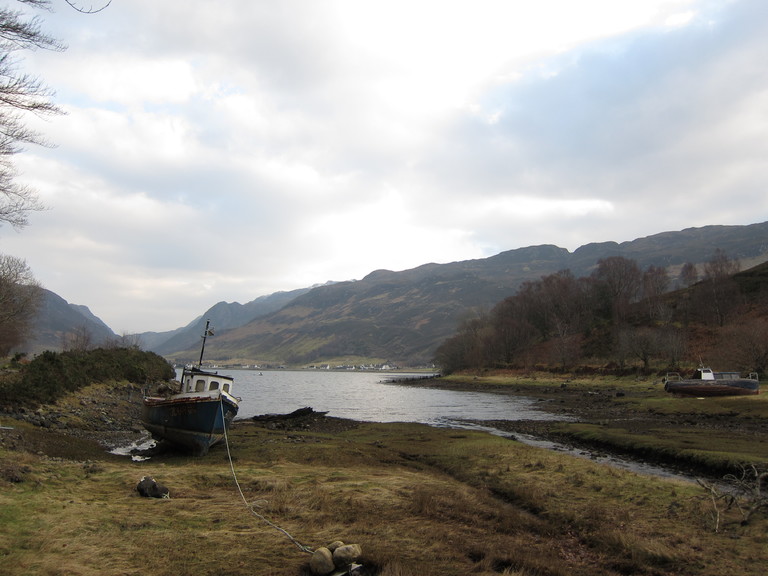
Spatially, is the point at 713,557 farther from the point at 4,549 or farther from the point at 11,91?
the point at 11,91

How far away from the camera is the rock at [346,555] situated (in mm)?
8141

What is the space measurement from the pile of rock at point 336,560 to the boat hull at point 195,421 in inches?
643

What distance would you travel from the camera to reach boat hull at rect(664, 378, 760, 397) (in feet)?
162

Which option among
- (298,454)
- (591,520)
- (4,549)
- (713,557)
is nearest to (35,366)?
(298,454)

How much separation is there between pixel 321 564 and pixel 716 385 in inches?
2297

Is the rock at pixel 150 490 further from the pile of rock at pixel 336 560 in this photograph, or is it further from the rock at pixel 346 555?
the rock at pixel 346 555

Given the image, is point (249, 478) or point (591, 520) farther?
point (249, 478)

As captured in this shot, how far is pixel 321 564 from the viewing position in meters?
7.94

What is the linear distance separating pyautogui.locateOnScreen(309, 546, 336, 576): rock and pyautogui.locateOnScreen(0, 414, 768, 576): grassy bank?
0.77 ft

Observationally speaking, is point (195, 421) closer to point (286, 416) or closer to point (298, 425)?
point (298, 425)

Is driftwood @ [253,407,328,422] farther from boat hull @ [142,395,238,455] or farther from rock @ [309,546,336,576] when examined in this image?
rock @ [309,546,336,576]

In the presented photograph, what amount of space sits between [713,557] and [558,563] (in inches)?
122

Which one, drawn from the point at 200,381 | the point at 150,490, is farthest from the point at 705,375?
the point at 150,490

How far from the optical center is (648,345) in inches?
3396
